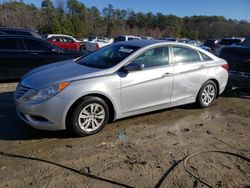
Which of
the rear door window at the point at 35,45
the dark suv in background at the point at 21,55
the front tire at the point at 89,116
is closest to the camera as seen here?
the front tire at the point at 89,116

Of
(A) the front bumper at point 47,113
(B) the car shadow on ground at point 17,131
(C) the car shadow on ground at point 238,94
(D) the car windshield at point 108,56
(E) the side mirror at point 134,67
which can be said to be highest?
(D) the car windshield at point 108,56

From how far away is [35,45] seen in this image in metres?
9.35

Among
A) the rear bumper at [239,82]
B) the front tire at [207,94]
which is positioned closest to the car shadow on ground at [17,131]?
the front tire at [207,94]

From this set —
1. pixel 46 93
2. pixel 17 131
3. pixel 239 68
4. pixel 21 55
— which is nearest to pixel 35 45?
pixel 21 55

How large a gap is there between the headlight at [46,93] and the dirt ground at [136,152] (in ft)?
2.15

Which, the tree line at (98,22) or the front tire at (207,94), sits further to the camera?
the tree line at (98,22)

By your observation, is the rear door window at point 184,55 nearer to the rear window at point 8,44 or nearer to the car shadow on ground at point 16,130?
the car shadow on ground at point 16,130

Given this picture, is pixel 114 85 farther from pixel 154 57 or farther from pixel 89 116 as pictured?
pixel 154 57

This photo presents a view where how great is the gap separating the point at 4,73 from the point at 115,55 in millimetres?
4430

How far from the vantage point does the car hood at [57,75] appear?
16.0ft

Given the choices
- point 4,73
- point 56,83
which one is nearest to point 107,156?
point 56,83

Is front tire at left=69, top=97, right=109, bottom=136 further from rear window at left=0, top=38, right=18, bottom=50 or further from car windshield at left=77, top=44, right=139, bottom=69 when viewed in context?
rear window at left=0, top=38, right=18, bottom=50

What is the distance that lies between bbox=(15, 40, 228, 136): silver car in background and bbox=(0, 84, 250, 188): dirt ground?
0.99 ft

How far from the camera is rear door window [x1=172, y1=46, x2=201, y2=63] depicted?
6.22 m
